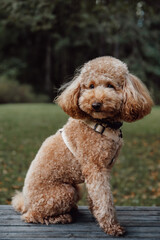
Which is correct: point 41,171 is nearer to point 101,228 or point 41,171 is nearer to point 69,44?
point 101,228

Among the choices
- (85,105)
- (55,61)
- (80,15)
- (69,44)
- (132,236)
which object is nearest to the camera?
(85,105)

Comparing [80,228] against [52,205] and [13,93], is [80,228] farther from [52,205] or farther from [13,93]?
[13,93]

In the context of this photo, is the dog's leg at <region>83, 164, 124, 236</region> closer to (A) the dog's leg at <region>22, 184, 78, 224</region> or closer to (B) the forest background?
(A) the dog's leg at <region>22, 184, 78, 224</region>

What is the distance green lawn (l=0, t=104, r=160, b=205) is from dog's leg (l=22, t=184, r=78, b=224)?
1.97 m

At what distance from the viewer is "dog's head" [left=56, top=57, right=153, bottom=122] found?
7.76ft

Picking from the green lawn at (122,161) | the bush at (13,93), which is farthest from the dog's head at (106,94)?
the bush at (13,93)

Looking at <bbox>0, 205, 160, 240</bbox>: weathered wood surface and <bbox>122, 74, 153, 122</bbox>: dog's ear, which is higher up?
<bbox>122, 74, 153, 122</bbox>: dog's ear

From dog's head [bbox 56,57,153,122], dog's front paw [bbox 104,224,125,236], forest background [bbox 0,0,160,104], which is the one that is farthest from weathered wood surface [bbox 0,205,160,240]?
forest background [bbox 0,0,160,104]

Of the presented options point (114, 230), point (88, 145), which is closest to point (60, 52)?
point (88, 145)

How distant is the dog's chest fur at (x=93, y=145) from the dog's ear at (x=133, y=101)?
263 millimetres

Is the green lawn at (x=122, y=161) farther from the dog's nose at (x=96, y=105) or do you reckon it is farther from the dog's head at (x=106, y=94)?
the dog's nose at (x=96, y=105)

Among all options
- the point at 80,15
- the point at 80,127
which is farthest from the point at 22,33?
the point at 80,127

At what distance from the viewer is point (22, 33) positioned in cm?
2845

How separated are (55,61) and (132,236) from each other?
29301 mm
